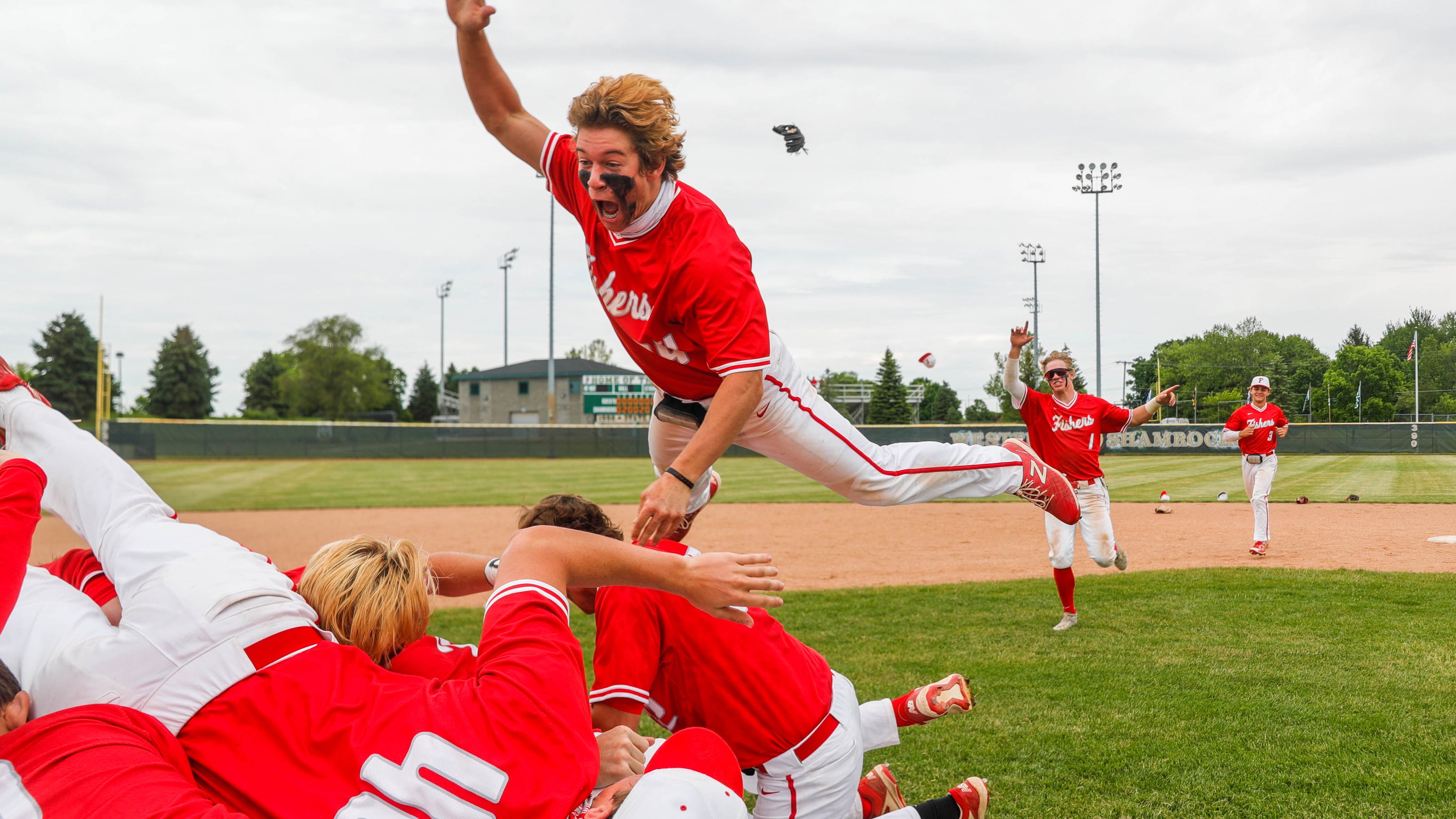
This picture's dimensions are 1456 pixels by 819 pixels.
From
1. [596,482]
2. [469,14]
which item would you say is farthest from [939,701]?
[596,482]

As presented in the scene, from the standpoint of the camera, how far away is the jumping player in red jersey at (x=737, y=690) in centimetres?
246

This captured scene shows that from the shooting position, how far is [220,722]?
182cm

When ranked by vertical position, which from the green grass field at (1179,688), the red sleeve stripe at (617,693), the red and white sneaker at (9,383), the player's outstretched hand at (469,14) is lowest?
the green grass field at (1179,688)

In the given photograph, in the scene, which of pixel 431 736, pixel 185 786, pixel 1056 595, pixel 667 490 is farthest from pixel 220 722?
pixel 1056 595

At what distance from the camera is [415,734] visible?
1663 mm

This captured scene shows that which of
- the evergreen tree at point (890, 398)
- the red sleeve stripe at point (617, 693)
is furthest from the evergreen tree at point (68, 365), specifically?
the red sleeve stripe at point (617, 693)

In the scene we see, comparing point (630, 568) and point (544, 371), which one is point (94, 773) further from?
point (544, 371)

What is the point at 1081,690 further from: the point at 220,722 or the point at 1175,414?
the point at 1175,414

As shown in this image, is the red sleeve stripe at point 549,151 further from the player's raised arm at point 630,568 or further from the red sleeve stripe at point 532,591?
the red sleeve stripe at point 532,591

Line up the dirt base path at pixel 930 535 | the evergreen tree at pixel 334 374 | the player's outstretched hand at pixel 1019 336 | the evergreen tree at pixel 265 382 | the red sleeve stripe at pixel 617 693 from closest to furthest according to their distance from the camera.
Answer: the red sleeve stripe at pixel 617 693 → the player's outstretched hand at pixel 1019 336 → the dirt base path at pixel 930 535 → the evergreen tree at pixel 334 374 → the evergreen tree at pixel 265 382

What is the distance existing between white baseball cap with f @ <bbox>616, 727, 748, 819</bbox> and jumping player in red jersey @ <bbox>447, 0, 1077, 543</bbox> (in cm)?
95

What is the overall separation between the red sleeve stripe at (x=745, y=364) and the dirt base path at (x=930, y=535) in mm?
7623

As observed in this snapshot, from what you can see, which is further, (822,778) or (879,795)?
(879,795)

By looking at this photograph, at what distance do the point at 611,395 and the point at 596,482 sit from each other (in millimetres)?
32048
